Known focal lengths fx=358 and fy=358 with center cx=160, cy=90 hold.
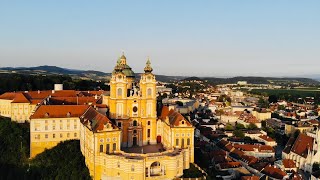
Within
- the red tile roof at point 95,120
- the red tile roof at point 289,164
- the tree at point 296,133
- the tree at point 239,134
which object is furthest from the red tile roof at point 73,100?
the tree at point 296,133

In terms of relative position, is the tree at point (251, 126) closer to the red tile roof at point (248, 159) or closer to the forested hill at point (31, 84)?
the red tile roof at point (248, 159)

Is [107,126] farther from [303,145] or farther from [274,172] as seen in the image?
[303,145]

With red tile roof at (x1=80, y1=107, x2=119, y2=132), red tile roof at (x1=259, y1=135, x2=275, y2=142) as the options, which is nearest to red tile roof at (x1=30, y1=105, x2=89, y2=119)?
red tile roof at (x1=80, y1=107, x2=119, y2=132)

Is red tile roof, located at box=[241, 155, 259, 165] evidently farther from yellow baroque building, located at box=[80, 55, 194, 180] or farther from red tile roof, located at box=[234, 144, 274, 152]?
yellow baroque building, located at box=[80, 55, 194, 180]

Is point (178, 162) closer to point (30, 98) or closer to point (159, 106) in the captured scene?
point (159, 106)

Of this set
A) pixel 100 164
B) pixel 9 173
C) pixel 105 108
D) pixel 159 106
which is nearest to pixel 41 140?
pixel 9 173

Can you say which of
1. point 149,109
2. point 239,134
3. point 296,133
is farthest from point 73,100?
point 296,133
